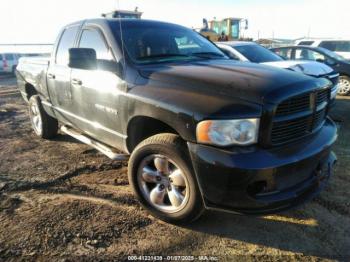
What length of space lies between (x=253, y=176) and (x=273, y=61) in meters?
5.85

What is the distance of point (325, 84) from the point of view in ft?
10.5

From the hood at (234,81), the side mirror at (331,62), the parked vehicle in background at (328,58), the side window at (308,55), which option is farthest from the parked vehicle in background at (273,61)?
the hood at (234,81)

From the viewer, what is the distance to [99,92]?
3.72 m

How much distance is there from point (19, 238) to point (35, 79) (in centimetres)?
325

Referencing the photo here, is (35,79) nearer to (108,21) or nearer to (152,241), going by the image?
(108,21)

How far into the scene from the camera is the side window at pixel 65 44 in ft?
15.1

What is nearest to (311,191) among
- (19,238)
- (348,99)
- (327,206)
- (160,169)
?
(327,206)

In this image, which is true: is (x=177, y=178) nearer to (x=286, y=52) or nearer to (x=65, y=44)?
(x=65, y=44)

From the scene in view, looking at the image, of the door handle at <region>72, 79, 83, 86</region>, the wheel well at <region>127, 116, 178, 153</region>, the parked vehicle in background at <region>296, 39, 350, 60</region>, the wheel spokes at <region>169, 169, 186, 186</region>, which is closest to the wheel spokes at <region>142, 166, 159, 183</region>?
the wheel spokes at <region>169, 169, 186, 186</region>

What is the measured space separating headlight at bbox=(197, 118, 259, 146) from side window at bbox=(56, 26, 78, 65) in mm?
2786

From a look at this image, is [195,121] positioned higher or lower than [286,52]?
higher

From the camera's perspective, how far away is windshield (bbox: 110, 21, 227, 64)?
367 cm

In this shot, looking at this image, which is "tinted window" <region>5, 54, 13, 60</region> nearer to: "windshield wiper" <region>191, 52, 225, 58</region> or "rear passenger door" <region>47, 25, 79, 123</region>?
"rear passenger door" <region>47, 25, 79, 123</region>

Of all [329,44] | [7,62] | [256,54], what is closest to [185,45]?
[256,54]
